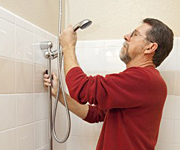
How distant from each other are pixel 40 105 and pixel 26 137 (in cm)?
22

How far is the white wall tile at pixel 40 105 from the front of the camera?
1.34 m

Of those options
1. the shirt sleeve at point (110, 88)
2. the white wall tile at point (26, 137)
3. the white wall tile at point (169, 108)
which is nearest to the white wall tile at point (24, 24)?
the shirt sleeve at point (110, 88)

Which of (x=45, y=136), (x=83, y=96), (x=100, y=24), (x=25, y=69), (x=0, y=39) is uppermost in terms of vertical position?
(x=100, y=24)

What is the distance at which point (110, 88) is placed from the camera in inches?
44.8

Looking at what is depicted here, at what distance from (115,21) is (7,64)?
0.93m

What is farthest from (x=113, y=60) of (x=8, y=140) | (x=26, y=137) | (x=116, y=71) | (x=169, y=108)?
(x=8, y=140)

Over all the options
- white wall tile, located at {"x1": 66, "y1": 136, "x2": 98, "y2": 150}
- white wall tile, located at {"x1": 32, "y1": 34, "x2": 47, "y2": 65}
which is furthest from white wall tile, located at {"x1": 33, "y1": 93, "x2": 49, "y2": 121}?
white wall tile, located at {"x1": 66, "y1": 136, "x2": 98, "y2": 150}

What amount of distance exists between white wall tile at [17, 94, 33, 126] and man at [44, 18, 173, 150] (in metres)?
0.19

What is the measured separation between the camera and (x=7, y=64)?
3.57ft

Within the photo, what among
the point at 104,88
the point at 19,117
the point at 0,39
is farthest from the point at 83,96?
the point at 0,39

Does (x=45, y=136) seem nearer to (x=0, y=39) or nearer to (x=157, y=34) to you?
(x=0, y=39)

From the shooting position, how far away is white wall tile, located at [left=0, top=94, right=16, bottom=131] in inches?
41.2

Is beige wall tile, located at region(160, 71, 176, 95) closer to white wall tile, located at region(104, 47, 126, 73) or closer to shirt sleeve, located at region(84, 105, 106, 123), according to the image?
white wall tile, located at region(104, 47, 126, 73)

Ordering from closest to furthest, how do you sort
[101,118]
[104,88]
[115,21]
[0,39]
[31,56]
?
[0,39], [104,88], [31,56], [101,118], [115,21]
